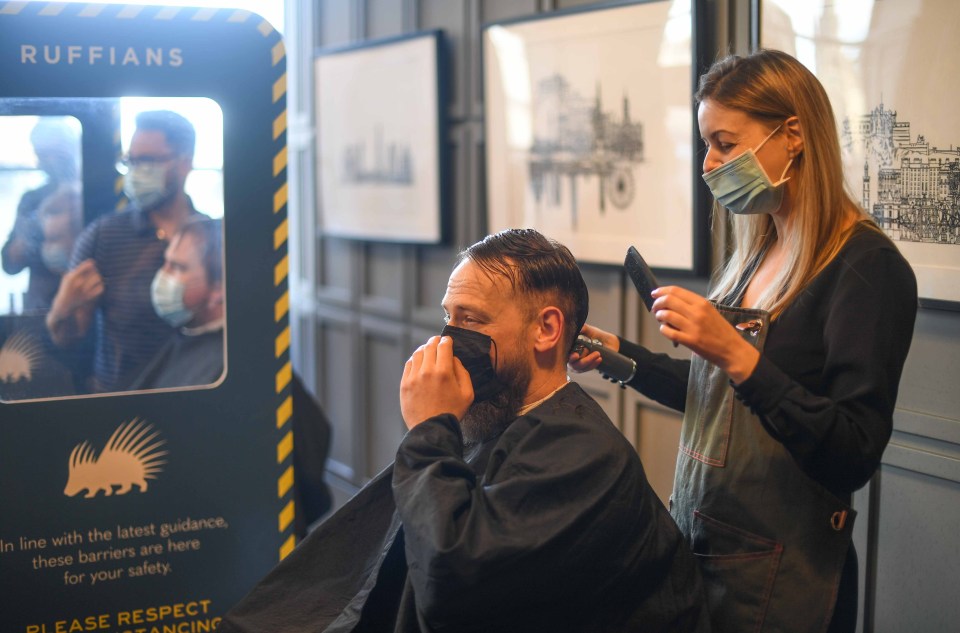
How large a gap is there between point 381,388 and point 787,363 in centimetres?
291

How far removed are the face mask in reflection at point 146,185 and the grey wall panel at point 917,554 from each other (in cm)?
175

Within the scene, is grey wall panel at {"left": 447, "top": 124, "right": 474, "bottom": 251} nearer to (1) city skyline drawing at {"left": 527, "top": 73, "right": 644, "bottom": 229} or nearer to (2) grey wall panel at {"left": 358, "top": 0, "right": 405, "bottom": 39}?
(1) city skyline drawing at {"left": 527, "top": 73, "right": 644, "bottom": 229}

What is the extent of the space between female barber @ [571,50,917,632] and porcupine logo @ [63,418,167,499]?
1.14 metres

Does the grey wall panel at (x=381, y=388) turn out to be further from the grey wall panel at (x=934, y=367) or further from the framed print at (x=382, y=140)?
the grey wall panel at (x=934, y=367)

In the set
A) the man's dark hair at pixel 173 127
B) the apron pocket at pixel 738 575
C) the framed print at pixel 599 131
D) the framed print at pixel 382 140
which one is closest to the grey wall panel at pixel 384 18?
the framed print at pixel 382 140

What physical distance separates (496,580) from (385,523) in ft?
1.46

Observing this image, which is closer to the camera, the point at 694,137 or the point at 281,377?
the point at 281,377

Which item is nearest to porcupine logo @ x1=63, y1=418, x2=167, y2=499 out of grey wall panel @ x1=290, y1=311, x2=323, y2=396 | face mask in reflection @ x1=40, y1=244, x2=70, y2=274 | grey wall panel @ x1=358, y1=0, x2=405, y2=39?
face mask in reflection @ x1=40, y1=244, x2=70, y2=274

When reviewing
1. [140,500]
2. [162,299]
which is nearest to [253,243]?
[162,299]

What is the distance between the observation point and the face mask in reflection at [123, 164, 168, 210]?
7.04 feet

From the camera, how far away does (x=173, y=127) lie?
216 cm

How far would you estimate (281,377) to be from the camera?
90.0 inches

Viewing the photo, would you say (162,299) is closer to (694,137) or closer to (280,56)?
(280,56)

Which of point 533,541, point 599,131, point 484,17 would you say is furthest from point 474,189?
point 533,541
